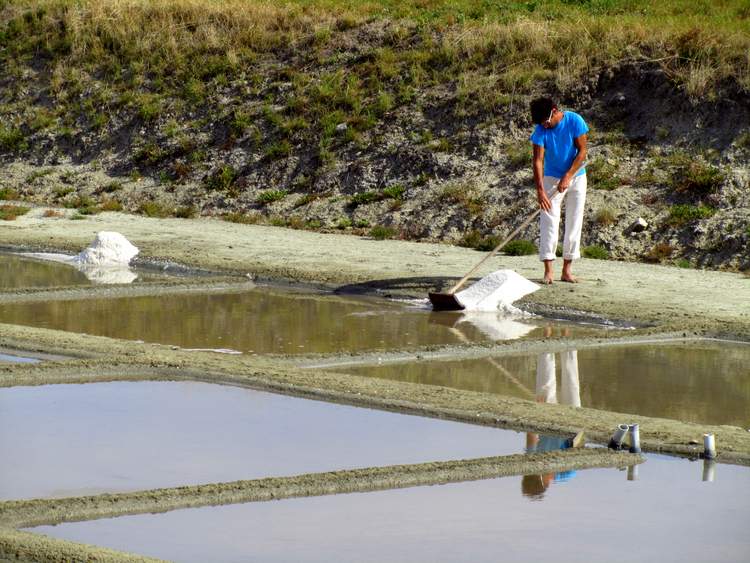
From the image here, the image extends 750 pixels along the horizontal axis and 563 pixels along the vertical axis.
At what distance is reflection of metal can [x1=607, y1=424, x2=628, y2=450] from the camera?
26.6ft

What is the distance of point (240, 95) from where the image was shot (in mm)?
27609

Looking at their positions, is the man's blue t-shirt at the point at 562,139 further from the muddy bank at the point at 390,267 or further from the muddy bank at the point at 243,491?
the muddy bank at the point at 243,491

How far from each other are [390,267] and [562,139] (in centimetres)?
331

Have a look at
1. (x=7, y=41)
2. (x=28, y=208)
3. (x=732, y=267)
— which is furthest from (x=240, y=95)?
(x=732, y=267)

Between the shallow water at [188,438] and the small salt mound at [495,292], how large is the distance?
486 centimetres

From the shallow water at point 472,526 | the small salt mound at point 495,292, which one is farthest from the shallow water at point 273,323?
the shallow water at point 472,526

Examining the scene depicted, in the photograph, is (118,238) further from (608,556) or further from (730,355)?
(608,556)

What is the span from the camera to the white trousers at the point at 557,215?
1486 cm

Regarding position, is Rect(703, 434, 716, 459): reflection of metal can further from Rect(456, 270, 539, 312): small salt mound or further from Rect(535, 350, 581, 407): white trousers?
Rect(456, 270, 539, 312): small salt mound

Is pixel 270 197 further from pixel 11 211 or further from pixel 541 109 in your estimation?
pixel 541 109

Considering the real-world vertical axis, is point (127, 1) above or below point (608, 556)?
above

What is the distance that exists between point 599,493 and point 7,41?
2764 cm

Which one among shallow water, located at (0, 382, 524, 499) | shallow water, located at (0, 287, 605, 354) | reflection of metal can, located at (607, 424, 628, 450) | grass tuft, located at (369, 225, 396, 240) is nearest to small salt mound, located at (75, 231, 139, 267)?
shallow water, located at (0, 287, 605, 354)

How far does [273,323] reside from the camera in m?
13.4
